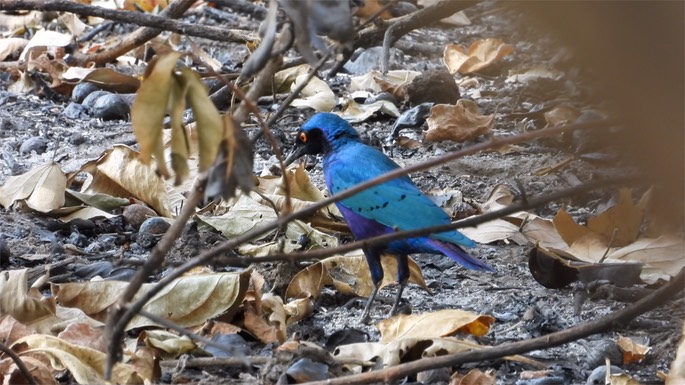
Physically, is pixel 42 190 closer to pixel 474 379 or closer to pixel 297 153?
pixel 297 153

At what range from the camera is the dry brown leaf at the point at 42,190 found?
12.3ft

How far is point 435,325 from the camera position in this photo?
2.69m

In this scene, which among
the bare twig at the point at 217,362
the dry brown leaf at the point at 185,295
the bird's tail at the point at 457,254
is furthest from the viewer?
the bird's tail at the point at 457,254

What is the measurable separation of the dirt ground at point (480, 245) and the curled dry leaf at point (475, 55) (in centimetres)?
7

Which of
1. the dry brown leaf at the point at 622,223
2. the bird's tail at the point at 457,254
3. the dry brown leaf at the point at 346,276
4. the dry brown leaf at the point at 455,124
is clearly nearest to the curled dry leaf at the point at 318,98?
the dry brown leaf at the point at 455,124

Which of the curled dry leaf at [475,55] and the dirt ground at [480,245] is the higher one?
the dirt ground at [480,245]

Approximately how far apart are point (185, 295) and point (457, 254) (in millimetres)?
908

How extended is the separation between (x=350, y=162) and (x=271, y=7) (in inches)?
84.5

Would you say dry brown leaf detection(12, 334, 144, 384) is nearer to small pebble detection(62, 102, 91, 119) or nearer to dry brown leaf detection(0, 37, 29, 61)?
small pebble detection(62, 102, 91, 119)

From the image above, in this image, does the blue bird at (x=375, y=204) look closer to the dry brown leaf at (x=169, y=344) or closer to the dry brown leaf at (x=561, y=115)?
the dry brown leaf at (x=169, y=344)

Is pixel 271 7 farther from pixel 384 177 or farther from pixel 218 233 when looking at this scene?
pixel 218 233

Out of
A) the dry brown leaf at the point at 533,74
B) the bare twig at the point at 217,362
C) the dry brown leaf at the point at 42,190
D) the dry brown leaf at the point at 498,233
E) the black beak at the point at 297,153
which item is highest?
the bare twig at the point at 217,362

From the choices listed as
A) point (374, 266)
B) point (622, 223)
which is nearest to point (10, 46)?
point (374, 266)

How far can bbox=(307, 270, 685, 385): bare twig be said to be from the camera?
82.4 inches
